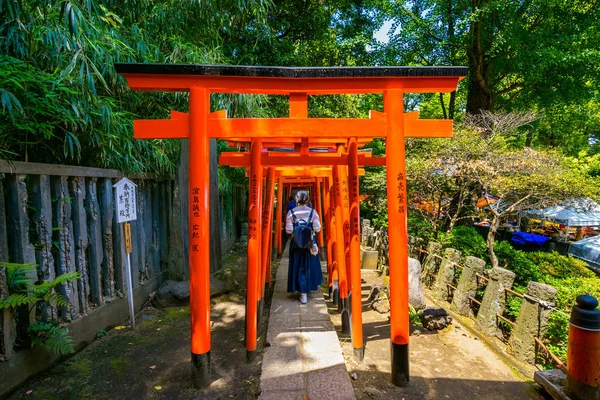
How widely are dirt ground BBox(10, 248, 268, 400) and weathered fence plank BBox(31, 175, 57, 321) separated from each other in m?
0.71

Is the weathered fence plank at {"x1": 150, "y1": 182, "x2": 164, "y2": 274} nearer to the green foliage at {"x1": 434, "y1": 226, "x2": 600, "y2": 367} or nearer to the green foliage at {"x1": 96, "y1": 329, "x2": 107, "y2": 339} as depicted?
the green foliage at {"x1": 96, "y1": 329, "x2": 107, "y2": 339}

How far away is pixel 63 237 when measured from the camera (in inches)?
153

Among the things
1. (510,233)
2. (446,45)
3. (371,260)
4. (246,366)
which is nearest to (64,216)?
(246,366)

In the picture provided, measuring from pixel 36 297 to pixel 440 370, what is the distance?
14.6 ft

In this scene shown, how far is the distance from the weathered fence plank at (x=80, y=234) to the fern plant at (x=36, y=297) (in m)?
0.70

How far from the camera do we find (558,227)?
48.1ft

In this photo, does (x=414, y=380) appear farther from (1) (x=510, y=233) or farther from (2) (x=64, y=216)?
(1) (x=510, y=233)

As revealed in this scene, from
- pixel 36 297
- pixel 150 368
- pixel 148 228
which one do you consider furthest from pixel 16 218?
pixel 148 228

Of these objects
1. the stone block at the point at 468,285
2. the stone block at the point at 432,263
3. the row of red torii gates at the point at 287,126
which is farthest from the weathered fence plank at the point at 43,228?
the stone block at the point at 432,263

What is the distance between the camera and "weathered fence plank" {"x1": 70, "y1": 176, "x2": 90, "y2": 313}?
4.11 m

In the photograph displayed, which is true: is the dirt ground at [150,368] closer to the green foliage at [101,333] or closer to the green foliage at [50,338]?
the green foliage at [101,333]

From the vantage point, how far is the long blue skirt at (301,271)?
569 cm

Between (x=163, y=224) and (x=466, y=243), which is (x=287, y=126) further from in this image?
(x=466, y=243)

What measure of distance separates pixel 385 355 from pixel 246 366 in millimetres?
1769
